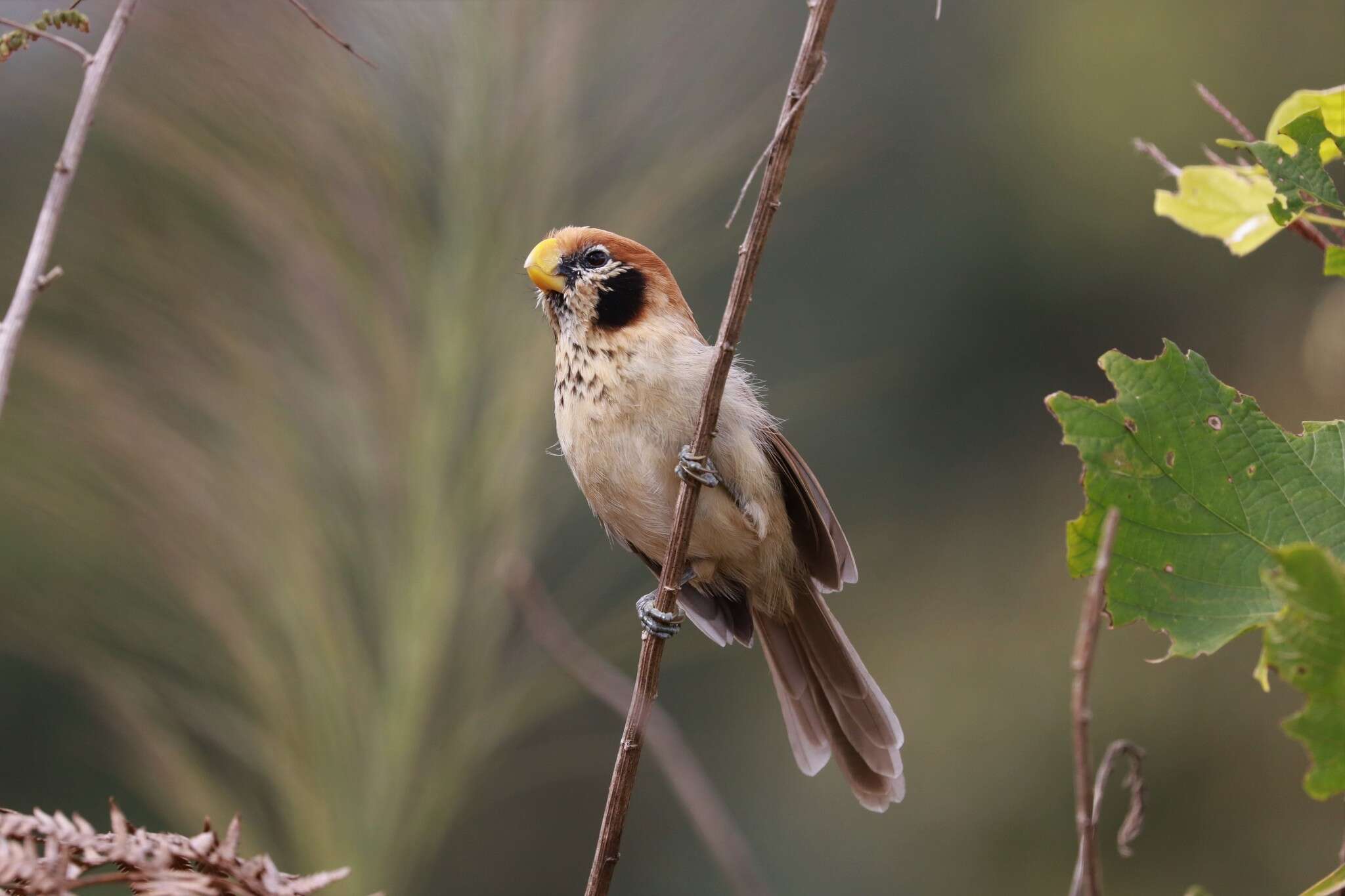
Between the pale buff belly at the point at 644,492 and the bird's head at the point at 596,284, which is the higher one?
the bird's head at the point at 596,284

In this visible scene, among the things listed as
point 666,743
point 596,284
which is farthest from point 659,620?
point 596,284

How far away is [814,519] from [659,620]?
603 millimetres

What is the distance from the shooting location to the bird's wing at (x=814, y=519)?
70.2 inches

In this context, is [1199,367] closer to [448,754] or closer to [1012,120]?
[448,754]

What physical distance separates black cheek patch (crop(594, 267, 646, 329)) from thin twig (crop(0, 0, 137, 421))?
0.98 metres

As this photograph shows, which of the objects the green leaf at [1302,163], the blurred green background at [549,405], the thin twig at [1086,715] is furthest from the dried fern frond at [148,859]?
the blurred green background at [549,405]

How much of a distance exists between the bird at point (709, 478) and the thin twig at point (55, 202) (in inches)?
37.1

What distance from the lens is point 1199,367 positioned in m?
0.78

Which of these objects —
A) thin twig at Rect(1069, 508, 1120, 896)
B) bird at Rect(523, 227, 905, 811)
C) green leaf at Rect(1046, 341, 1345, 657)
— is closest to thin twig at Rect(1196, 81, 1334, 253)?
green leaf at Rect(1046, 341, 1345, 657)

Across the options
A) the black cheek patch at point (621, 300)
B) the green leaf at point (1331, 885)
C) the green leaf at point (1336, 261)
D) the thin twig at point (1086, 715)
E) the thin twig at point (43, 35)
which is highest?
the black cheek patch at point (621, 300)

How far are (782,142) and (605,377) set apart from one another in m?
0.89

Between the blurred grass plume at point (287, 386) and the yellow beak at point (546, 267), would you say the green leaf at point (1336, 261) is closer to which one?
the yellow beak at point (546, 267)

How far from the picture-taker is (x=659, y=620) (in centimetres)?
124

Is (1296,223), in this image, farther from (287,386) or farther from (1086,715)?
(287,386)
